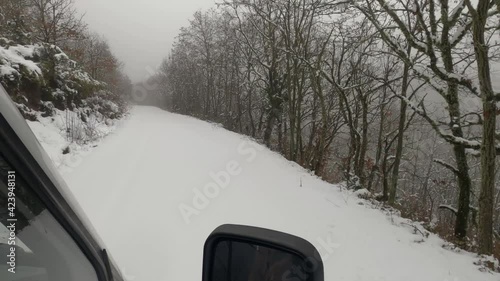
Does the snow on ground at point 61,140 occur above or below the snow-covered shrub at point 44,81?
below

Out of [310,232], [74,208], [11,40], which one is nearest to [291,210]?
[310,232]

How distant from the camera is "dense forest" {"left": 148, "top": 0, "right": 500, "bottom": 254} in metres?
6.35

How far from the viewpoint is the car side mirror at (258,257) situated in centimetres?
94

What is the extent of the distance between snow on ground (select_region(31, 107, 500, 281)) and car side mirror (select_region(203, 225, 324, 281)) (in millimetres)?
2774

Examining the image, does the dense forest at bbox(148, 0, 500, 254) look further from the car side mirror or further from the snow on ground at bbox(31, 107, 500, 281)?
the car side mirror

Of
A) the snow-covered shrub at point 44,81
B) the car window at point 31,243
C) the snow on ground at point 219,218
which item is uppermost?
the snow-covered shrub at point 44,81

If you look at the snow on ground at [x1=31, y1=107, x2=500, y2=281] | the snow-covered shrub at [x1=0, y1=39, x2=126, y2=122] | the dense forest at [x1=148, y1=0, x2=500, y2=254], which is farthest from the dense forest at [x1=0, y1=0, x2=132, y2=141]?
the dense forest at [x1=148, y1=0, x2=500, y2=254]

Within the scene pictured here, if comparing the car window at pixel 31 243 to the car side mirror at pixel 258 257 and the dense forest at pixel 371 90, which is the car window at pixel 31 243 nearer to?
the car side mirror at pixel 258 257

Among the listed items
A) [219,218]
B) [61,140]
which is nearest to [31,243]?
[219,218]

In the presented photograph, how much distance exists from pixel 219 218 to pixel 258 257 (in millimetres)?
4404

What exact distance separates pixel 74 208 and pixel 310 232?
464 centimetres

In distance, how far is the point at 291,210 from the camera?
611 cm

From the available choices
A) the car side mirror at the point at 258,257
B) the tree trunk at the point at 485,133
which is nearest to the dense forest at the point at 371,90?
the tree trunk at the point at 485,133

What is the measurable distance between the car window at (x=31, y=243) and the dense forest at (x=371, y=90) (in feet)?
18.4
